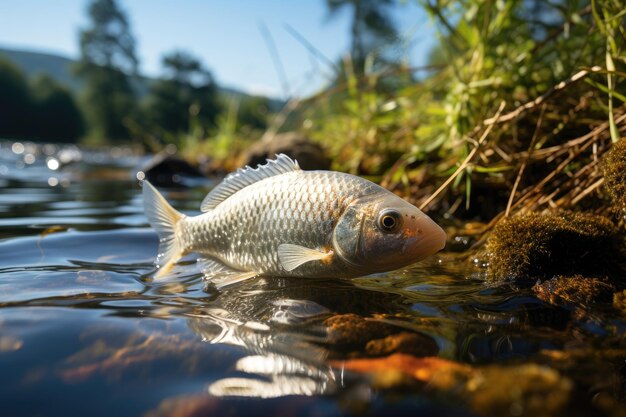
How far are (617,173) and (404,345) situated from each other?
5.30 ft

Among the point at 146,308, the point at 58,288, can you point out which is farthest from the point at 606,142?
the point at 58,288

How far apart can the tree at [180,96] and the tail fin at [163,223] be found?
224 ft

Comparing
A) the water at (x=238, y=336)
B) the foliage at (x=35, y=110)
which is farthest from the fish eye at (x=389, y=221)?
the foliage at (x=35, y=110)

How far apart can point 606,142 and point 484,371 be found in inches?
110

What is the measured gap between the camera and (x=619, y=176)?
8.21 feet

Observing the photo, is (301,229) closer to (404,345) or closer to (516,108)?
(404,345)

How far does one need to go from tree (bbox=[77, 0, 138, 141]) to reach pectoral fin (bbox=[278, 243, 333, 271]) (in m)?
71.1

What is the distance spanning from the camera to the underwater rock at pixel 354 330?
173 cm

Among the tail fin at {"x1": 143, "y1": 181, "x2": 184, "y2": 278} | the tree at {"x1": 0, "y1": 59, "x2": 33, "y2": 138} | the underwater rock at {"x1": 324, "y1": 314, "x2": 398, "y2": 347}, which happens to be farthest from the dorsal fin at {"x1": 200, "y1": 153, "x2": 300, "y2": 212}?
the tree at {"x1": 0, "y1": 59, "x2": 33, "y2": 138}

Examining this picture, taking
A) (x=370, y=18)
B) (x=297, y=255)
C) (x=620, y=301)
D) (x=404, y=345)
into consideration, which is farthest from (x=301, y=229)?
(x=370, y=18)

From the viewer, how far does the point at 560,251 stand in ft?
8.10

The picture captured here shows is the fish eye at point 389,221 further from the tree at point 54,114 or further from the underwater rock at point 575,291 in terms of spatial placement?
the tree at point 54,114

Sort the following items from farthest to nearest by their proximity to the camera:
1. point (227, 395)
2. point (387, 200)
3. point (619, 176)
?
point (619, 176) < point (387, 200) < point (227, 395)

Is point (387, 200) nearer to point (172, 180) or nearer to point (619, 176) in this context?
point (619, 176)
